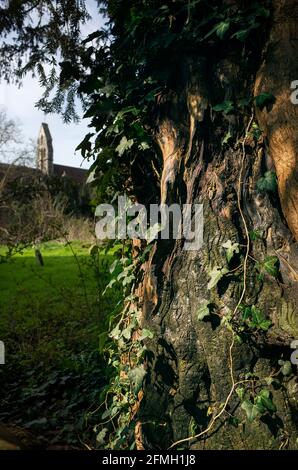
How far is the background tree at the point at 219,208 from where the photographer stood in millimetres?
2260

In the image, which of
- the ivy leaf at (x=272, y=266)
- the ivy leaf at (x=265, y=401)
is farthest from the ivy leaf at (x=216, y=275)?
the ivy leaf at (x=265, y=401)

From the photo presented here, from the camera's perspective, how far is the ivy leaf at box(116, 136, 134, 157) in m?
2.68

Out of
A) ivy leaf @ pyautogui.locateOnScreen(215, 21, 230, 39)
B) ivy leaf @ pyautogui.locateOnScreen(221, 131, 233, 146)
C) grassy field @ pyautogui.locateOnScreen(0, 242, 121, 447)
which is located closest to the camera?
ivy leaf @ pyautogui.locateOnScreen(215, 21, 230, 39)

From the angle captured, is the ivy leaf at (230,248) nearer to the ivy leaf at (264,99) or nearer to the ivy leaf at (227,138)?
the ivy leaf at (227,138)

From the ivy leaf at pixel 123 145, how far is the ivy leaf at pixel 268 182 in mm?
867

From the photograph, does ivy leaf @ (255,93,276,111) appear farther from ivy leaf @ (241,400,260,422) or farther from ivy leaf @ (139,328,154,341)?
ivy leaf @ (241,400,260,422)

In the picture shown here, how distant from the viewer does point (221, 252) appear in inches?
95.0

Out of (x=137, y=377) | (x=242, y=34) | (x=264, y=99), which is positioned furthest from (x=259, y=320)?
(x=242, y=34)

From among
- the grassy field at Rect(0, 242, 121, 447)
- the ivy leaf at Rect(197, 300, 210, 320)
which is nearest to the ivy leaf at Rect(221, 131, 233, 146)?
the ivy leaf at Rect(197, 300, 210, 320)

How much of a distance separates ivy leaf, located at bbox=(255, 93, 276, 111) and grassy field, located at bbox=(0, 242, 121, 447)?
77.5 inches

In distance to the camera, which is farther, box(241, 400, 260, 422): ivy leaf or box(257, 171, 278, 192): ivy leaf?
box(257, 171, 278, 192): ivy leaf

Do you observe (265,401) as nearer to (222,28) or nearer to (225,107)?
(225,107)
